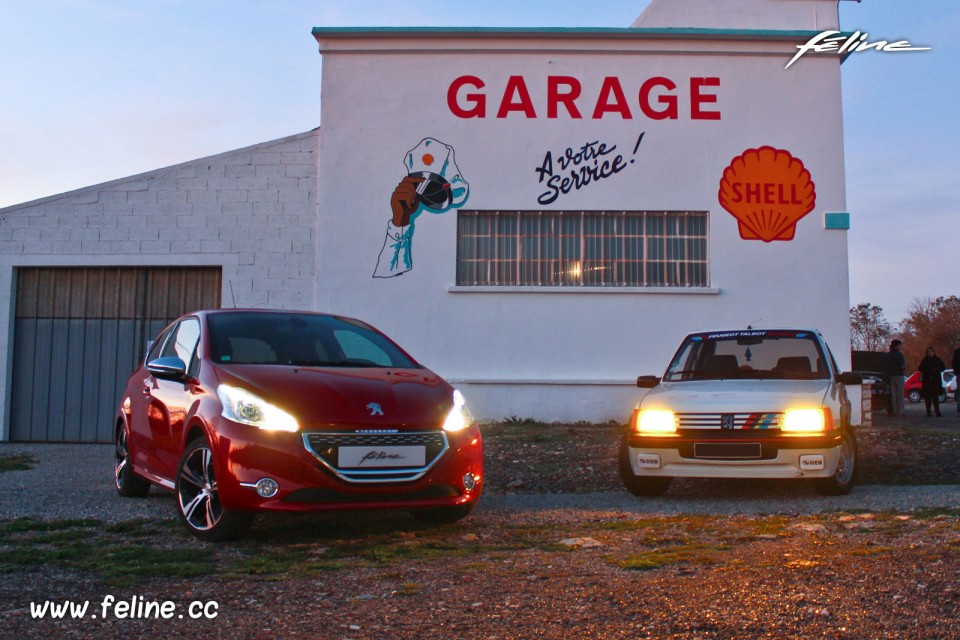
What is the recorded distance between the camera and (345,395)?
6.08m

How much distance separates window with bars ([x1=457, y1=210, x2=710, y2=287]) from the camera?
571 inches

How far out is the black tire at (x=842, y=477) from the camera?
7898 millimetres

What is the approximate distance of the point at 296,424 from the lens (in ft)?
19.1

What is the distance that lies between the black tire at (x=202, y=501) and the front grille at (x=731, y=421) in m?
3.56

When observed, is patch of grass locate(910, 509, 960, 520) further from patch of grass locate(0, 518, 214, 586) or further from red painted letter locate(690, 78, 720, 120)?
red painted letter locate(690, 78, 720, 120)

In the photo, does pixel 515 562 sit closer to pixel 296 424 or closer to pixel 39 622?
pixel 296 424

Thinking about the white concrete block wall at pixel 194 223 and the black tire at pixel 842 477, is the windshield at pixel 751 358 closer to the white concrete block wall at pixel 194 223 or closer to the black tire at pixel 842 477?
the black tire at pixel 842 477

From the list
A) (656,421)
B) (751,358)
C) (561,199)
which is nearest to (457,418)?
(656,421)

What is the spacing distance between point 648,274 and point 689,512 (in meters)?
7.56

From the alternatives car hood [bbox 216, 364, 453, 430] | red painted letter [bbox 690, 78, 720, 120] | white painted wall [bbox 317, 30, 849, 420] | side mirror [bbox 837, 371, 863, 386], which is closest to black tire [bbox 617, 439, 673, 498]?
side mirror [bbox 837, 371, 863, 386]

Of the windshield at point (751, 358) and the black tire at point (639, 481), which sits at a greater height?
the windshield at point (751, 358)

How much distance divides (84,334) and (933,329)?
60904 mm

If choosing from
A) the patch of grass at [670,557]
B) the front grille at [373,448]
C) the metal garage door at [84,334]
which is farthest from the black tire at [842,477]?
the metal garage door at [84,334]

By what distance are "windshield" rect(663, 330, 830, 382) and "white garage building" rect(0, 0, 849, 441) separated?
4.72 m
